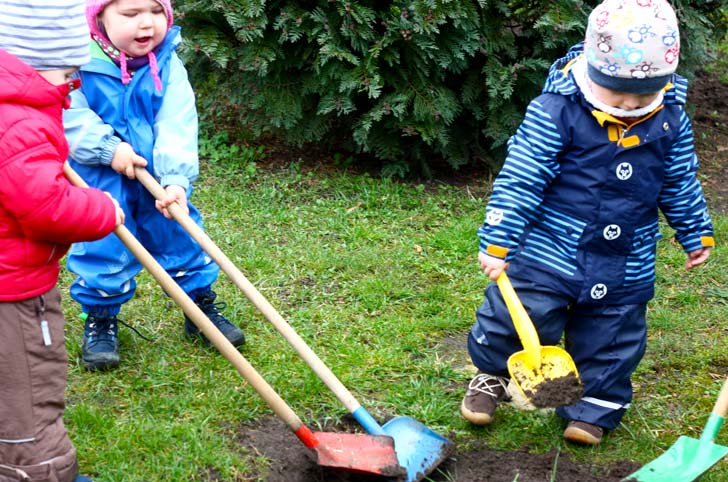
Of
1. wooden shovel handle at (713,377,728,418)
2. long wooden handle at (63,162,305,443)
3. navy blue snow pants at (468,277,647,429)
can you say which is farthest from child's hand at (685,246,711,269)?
long wooden handle at (63,162,305,443)

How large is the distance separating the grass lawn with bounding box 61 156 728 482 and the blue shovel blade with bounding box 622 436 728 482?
0.23 metres

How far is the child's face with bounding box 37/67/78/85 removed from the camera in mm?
2660

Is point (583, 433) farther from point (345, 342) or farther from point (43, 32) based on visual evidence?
point (43, 32)

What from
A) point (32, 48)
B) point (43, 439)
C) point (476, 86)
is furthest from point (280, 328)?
point (476, 86)

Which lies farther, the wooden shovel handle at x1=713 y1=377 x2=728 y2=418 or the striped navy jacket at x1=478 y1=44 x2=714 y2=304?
the striped navy jacket at x1=478 y1=44 x2=714 y2=304

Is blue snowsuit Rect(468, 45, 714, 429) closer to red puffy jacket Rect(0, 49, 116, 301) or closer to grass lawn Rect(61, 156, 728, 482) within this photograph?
grass lawn Rect(61, 156, 728, 482)

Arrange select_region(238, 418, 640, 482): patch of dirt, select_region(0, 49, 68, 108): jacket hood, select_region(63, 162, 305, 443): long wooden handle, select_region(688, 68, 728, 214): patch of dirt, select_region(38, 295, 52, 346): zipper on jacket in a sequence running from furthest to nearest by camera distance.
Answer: select_region(688, 68, 728, 214): patch of dirt
select_region(238, 418, 640, 482): patch of dirt
select_region(63, 162, 305, 443): long wooden handle
select_region(38, 295, 52, 346): zipper on jacket
select_region(0, 49, 68, 108): jacket hood

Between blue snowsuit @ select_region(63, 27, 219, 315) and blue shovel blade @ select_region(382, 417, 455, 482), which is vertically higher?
blue snowsuit @ select_region(63, 27, 219, 315)

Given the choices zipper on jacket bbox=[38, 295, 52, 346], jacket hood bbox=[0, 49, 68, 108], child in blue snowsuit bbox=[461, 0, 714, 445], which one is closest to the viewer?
jacket hood bbox=[0, 49, 68, 108]

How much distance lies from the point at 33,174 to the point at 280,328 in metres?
0.99

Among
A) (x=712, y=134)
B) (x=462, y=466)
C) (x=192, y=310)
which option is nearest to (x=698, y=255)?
(x=462, y=466)

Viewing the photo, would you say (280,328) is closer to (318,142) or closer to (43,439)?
(43,439)

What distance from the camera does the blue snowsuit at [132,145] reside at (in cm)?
355

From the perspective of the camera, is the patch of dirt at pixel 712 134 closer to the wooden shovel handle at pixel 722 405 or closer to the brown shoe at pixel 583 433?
the brown shoe at pixel 583 433
